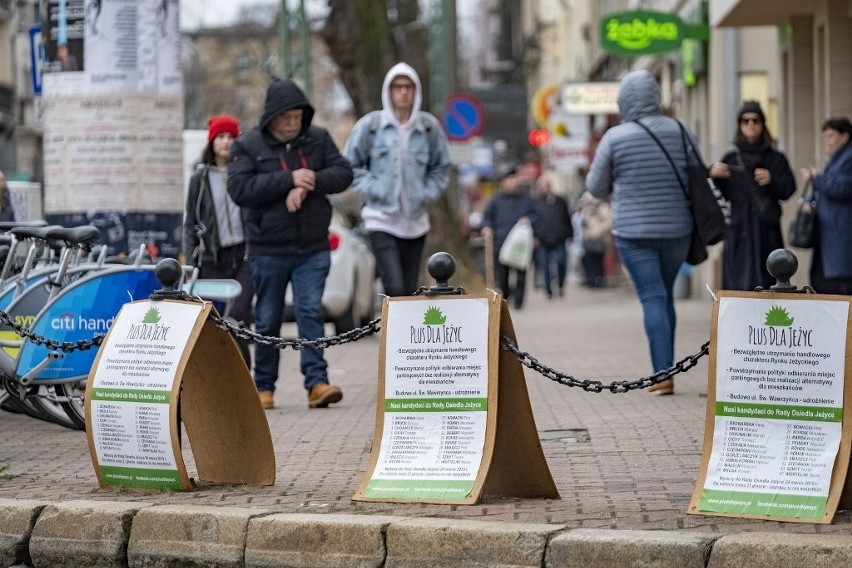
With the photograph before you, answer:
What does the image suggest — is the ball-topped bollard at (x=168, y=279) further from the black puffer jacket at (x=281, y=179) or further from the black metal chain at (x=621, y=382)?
the black puffer jacket at (x=281, y=179)

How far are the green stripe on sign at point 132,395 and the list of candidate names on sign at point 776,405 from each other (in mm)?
2062

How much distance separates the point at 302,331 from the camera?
35.6ft

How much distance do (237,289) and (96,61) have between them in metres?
3.05

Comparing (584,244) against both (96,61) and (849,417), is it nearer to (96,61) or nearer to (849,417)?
(96,61)

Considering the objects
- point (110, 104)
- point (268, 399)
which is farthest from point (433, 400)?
point (110, 104)

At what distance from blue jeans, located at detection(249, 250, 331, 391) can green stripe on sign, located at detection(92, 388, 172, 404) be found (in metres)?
3.50

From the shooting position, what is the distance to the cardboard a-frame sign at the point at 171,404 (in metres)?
7.15

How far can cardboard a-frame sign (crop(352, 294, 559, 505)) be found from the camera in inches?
267

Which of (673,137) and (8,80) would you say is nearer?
(673,137)

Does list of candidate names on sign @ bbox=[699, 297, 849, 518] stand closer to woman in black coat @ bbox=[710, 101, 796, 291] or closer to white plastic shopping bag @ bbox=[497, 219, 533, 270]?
woman in black coat @ bbox=[710, 101, 796, 291]

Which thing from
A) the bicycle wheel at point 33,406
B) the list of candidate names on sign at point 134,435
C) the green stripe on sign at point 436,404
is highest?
the green stripe on sign at point 436,404

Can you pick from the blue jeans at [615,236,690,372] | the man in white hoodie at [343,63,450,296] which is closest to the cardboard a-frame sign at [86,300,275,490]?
the man in white hoodie at [343,63,450,296]

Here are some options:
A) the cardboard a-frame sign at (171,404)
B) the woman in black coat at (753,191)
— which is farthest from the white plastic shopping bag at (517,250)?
the cardboard a-frame sign at (171,404)

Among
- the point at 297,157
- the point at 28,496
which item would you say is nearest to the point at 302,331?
the point at 297,157
